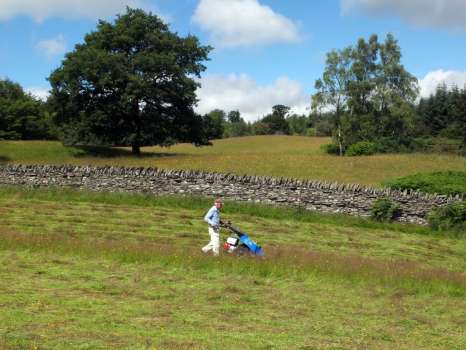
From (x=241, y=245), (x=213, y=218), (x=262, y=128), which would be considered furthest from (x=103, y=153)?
(x=262, y=128)

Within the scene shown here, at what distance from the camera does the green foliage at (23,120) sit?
62044 millimetres

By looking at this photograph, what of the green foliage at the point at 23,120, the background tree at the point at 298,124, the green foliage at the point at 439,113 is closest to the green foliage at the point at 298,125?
the background tree at the point at 298,124

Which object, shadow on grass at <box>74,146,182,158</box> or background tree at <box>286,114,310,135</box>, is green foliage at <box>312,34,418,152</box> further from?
background tree at <box>286,114,310,135</box>

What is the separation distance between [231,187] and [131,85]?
66.1 ft

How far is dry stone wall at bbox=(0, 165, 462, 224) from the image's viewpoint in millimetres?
26422

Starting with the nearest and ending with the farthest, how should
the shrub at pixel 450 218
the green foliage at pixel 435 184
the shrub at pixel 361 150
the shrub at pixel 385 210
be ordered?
the shrub at pixel 450 218
the shrub at pixel 385 210
the green foliage at pixel 435 184
the shrub at pixel 361 150

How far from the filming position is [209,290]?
1141 cm

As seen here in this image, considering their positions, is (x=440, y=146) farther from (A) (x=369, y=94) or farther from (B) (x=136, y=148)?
(B) (x=136, y=148)

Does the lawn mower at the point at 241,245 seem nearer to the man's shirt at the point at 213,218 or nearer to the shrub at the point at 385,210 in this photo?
the man's shirt at the point at 213,218

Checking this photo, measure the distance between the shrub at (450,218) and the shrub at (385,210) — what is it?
62.5 inches

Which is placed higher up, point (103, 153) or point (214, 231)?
point (103, 153)

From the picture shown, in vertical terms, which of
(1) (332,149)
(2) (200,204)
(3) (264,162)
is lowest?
(2) (200,204)

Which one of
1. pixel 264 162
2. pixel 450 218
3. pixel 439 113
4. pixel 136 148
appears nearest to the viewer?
pixel 450 218

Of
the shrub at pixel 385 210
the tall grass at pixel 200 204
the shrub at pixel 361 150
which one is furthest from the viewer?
the shrub at pixel 361 150
